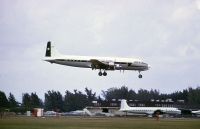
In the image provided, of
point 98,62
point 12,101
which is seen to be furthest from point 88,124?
point 12,101

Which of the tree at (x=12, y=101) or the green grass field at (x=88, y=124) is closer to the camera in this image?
the green grass field at (x=88, y=124)

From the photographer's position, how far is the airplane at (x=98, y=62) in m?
93.8

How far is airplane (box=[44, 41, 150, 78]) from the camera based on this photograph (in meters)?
93.8

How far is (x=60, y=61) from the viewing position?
93.9 meters

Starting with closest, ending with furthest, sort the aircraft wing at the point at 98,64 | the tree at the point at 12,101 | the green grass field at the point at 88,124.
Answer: the green grass field at the point at 88,124 < the aircraft wing at the point at 98,64 < the tree at the point at 12,101

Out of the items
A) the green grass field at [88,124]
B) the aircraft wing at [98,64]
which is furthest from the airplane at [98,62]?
the green grass field at [88,124]

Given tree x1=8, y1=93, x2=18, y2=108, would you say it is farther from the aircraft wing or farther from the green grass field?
the green grass field

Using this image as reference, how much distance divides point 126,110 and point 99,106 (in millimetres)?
56722

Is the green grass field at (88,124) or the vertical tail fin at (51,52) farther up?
the vertical tail fin at (51,52)

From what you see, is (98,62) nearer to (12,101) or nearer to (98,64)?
(98,64)

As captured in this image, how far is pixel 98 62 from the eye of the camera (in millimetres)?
93875

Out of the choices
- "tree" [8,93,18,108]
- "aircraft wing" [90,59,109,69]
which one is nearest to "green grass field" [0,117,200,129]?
"aircraft wing" [90,59,109,69]

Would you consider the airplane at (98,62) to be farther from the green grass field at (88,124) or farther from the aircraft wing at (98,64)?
the green grass field at (88,124)

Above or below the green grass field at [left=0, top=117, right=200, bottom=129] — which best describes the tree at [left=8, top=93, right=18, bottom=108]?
above
